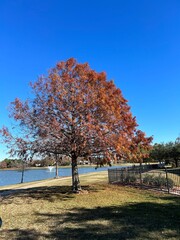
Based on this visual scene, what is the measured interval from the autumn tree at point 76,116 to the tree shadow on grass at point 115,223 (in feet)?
13.3

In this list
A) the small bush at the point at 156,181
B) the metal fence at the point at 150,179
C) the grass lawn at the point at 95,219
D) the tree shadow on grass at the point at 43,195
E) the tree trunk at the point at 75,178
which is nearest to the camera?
the grass lawn at the point at 95,219

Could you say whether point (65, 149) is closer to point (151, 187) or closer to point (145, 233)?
point (151, 187)

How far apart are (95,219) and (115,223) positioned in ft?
2.80

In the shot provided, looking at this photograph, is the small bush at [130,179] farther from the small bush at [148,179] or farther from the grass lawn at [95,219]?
the grass lawn at [95,219]

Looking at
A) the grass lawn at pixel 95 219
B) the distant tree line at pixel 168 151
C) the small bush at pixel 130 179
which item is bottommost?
the grass lawn at pixel 95 219

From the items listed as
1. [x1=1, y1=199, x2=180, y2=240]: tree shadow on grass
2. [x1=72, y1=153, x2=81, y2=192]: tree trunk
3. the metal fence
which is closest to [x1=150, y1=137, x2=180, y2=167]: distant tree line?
the metal fence

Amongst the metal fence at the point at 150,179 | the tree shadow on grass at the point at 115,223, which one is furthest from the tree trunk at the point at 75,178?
the tree shadow on grass at the point at 115,223

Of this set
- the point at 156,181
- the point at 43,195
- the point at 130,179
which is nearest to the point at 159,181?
the point at 156,181

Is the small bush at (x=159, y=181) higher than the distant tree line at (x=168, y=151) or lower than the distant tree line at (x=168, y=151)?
lower

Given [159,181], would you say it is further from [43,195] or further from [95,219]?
[95,219]

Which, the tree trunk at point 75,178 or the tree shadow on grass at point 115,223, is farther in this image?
the tree trunk at point 75,178

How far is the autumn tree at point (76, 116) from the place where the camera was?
12766 mm

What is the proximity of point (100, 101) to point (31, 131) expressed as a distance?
14.5ft

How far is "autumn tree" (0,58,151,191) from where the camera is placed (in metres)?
12.8
